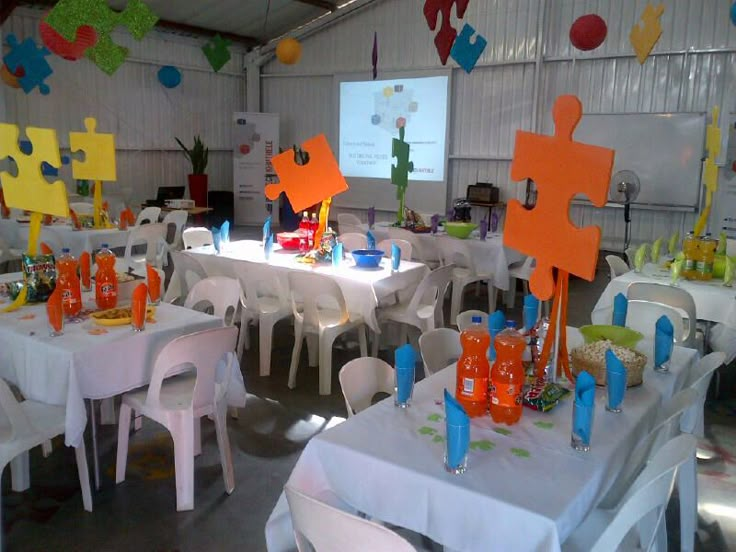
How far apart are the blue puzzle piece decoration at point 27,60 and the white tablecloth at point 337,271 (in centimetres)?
460

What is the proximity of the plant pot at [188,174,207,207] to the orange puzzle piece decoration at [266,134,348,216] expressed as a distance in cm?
644

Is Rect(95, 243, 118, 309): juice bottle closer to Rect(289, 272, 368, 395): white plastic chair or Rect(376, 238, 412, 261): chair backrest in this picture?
Rect(289, 272, 368, 395): white plastic chair

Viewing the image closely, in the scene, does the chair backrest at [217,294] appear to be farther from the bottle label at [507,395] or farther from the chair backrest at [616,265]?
the chair backrest at [616,265]

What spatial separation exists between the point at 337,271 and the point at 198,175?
23.2 feet

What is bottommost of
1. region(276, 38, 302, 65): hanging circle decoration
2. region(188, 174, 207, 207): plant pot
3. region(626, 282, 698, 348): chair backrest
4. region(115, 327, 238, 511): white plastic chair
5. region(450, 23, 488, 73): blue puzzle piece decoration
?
region(115, 327, 238, 511): white plastic chair

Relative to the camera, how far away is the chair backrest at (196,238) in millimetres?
5359

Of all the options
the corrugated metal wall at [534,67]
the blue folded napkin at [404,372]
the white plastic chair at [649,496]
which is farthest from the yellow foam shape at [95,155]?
the corrugated metal wall at [534,67]

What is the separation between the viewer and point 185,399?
2.71m

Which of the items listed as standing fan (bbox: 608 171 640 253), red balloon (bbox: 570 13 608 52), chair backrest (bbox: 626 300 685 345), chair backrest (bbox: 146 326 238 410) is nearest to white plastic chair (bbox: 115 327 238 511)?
chair backrest (bbox: 146 326 238 410)

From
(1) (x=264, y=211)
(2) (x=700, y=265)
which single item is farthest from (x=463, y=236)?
(1) (x=264, y=211)

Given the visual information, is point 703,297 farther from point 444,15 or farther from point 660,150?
point 660,150

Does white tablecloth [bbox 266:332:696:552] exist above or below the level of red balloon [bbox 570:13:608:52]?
below

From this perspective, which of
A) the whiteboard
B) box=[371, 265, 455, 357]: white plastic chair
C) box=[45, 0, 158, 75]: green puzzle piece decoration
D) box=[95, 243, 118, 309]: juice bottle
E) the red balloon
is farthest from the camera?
the whiteboard

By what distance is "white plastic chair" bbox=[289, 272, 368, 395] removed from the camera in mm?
3846
